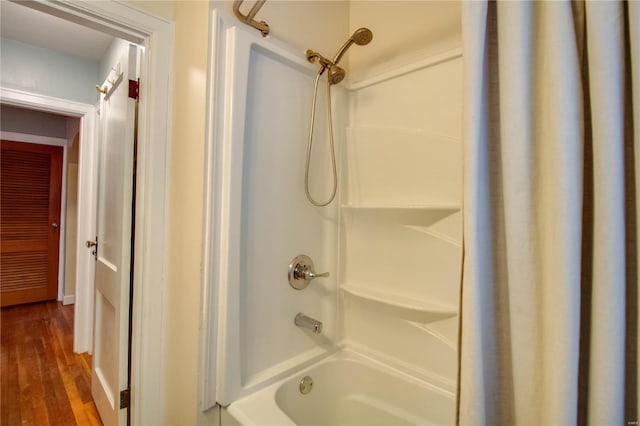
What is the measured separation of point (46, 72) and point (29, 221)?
103 inches

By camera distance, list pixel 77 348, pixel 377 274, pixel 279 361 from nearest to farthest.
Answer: pixel 279 361 → pixel 377 274 → pixel 77 348

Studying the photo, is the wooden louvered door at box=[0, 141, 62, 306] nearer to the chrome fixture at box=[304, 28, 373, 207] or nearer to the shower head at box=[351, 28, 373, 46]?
the chrome fixture at box=[304, 28, 373, 207]

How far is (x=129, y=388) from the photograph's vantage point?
52.9 inches

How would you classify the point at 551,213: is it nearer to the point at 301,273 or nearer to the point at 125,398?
the point at 301,273

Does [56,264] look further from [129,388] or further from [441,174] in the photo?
[441,174]

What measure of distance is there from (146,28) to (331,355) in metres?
1.73

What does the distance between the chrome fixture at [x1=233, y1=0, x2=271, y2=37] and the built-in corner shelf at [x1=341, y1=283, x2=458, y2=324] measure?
1.26 metres

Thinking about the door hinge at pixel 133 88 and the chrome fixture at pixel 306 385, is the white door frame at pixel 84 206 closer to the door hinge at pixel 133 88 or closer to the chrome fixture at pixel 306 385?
the door hinge at pixel 133 88

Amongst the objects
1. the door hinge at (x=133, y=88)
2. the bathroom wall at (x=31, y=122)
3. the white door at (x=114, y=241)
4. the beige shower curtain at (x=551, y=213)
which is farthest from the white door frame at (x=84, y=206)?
the beige shower curtain at (x=551, y=213)

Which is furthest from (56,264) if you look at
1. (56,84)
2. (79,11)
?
(79,11)

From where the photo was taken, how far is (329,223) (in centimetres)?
156

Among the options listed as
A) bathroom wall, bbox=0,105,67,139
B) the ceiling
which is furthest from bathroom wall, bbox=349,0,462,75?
bathroom wall, bbox=0,105,67,139

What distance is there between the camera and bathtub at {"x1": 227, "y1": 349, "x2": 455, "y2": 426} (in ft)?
4.00

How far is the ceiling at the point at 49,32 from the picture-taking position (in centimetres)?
190
